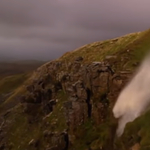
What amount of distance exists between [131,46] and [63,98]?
2445 cm

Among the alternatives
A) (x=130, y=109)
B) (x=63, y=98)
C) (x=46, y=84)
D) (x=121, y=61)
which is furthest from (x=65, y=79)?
(x=130, y=109)

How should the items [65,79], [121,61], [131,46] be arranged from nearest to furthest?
[121,61]
[131,46]
[65,79]

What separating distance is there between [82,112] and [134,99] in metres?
14.1

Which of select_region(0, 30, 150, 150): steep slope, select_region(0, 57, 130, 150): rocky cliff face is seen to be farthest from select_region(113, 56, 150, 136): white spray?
select_region(0, 57, 130, 150): rocky cliff face

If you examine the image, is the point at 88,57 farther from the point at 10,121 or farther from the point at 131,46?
the point at 10,121

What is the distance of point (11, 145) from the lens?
86.6 m

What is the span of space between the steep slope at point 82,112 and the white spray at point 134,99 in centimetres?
175

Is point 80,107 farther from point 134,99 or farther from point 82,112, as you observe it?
point 134,99

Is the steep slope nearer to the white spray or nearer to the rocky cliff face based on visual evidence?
the rocky cliff face

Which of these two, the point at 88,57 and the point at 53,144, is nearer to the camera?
the point at 53,144

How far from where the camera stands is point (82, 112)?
7088cm

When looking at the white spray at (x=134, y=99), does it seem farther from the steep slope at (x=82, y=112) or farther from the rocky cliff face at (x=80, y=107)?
the rocky cliff face at (x=80, y=107)

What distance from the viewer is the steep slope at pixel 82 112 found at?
60309 millimetres

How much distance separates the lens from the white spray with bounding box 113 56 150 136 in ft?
193
